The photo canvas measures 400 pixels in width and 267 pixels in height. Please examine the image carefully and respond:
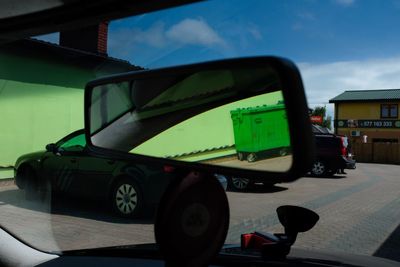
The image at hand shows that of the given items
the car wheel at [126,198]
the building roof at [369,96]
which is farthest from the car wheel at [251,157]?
the building roof at [369,96]

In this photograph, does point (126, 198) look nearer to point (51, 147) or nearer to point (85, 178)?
point (85, 178)

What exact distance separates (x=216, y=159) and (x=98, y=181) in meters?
4.31

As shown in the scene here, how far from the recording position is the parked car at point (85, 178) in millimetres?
4047

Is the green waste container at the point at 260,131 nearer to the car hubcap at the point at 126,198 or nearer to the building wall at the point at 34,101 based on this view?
the building wall at the point at 34,101

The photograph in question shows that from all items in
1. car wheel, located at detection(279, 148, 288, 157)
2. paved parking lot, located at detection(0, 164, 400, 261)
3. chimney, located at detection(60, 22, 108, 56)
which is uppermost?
chimney, located at detection(60, 22, 108, 56)

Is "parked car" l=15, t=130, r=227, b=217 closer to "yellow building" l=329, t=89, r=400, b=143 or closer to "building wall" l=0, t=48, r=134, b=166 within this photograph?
"building wall" l=0, t=48, r=134, b=166

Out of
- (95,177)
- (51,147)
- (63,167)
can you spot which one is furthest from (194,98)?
(95,177)

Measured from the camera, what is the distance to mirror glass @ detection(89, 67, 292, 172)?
3.37 ft

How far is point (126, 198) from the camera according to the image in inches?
219

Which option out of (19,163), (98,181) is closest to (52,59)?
(19,163)

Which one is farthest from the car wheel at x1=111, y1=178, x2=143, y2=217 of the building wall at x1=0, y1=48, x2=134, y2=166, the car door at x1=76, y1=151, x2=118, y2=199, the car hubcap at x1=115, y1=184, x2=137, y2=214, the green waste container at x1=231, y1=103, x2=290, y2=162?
the green waste container at x1=231, y1=103, x2=290, y2=162

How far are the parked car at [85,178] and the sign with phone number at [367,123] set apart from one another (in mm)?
36321

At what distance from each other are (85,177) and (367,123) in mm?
37223

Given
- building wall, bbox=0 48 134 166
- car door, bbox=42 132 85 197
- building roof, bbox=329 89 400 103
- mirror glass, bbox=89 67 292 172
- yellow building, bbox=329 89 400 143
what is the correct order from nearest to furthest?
1. mirror glass, bbox=89 67 292 172
2. building wall, bbox=0 48 134 166
3. car door, bbox=42 132 85 197
4. building roof, bbox=329 89 400 103
5. yellow building, bbox=329 89 400 143
